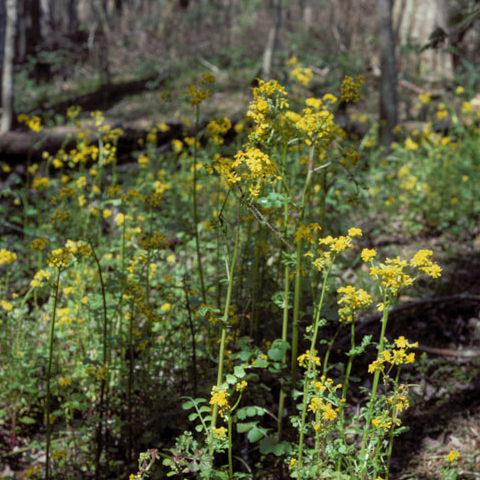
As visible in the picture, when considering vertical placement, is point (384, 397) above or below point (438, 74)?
below

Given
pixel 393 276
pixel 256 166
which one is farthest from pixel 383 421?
pixel 256 166

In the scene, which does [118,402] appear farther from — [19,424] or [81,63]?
[81,63]

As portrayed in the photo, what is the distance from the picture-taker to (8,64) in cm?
719

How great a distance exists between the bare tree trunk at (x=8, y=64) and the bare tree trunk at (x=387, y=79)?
530cm

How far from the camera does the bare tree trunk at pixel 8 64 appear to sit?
713 cm

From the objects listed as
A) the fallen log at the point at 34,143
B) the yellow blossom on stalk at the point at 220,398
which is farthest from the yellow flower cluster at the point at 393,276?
the fallen log at the point at 34,143

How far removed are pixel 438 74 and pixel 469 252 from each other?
8.49 m

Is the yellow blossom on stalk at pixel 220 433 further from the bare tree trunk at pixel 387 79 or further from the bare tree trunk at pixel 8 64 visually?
the bare tree trunk at pixel 8 64

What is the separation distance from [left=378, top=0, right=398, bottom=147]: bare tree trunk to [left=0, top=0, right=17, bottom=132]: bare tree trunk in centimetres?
530

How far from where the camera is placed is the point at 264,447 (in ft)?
6.28

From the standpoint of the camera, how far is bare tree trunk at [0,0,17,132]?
713 centimetres

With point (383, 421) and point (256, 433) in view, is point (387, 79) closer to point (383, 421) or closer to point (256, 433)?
point (256, 433)

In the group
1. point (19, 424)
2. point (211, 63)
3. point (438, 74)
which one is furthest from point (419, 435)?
point (211, 63)

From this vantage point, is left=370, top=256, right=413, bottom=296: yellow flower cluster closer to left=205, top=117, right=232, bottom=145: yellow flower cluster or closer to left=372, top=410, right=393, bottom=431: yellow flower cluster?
left=372, top=410, right=393, bottom=431: yellow flower cluster
